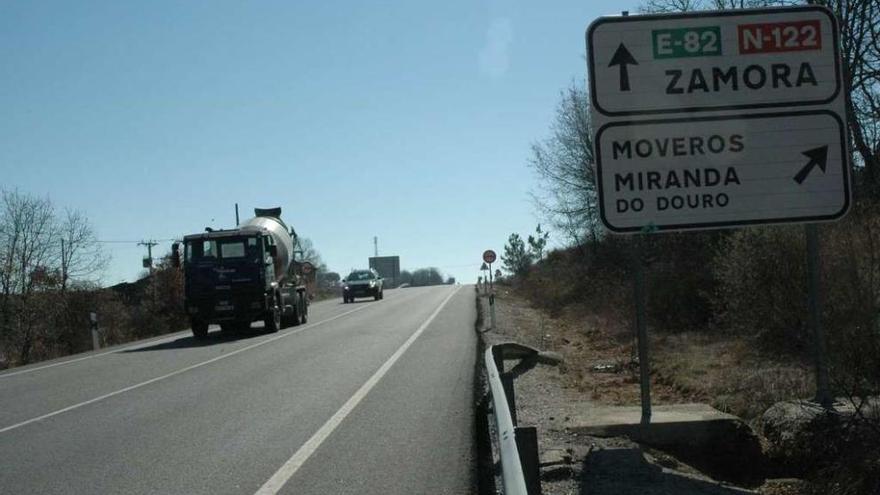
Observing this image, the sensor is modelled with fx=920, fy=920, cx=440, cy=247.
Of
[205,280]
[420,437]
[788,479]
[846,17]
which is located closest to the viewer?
[788,479]

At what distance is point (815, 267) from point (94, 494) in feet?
21.8

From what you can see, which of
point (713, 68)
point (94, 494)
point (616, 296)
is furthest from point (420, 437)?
point (616, 296)

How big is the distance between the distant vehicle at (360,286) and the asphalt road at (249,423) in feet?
112

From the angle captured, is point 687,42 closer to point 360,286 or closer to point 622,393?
point 622,393

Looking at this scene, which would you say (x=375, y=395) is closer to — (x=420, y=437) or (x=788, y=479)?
(x=420, y=437)

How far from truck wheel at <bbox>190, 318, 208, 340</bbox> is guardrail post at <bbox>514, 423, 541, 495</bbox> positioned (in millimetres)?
22948

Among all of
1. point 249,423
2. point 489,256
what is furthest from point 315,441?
point 489,256

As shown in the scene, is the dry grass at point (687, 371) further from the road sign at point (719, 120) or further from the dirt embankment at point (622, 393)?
the road sign at point (719, 120)

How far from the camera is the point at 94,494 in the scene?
737 cm

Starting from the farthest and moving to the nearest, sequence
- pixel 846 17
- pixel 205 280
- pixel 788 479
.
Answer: pixel 205 280 < pixel 846 17 < pixel 788 479

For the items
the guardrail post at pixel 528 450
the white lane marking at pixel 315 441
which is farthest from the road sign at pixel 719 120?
the guardrail post at pixel 528 450

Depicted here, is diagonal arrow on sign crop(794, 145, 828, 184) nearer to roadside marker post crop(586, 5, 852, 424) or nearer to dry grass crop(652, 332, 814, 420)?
roadside marker post crop(586, 5, 852, 424)

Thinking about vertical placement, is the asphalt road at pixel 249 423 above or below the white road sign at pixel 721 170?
below

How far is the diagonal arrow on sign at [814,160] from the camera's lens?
8.77 m
